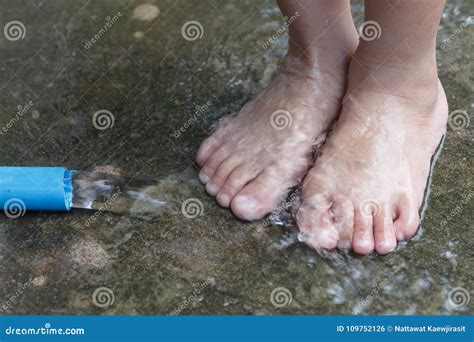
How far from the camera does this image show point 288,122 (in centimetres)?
181

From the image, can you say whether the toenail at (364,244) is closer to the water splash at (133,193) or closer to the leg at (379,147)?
the leg at (379,147)

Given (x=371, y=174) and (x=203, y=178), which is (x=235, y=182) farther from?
(x=371, y=174)

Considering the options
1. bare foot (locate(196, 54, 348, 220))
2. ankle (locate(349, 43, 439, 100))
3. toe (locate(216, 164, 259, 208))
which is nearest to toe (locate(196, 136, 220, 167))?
bare foot (locate(196, 54, 348, 220))

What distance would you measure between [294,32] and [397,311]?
76cm

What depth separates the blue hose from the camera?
167 cm

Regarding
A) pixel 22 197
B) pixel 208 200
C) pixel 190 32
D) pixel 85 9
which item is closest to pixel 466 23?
pixel 190 32

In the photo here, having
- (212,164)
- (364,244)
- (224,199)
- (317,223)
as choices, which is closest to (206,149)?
(212,164)

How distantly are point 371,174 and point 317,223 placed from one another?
181 millimetres

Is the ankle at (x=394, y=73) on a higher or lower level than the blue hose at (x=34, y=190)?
lower

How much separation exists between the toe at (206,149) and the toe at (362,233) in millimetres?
444

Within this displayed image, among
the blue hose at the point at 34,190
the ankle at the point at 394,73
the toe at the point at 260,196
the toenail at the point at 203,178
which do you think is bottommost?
the toe at the point at 260,196

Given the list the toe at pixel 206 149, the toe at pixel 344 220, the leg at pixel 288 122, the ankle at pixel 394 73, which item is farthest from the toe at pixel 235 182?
the ankle at pixel 394 73

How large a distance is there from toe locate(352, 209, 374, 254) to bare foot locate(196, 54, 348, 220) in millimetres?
200

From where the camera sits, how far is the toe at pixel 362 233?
160cm
